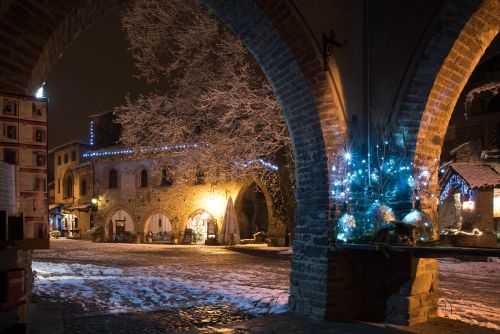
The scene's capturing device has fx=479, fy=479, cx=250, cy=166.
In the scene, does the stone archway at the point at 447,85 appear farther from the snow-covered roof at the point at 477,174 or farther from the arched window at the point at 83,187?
the arched window at the point at 83,187

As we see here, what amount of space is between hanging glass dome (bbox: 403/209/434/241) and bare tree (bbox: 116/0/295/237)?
339 inches

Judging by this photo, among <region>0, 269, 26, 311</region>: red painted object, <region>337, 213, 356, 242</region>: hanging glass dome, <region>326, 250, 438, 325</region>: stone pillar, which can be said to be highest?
<region>337, 213, 356, 242</region>: hanging glass dome

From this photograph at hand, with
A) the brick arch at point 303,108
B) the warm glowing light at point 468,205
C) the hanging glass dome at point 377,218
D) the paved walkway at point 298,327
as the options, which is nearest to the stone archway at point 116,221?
the warm glowing light at point 468,205

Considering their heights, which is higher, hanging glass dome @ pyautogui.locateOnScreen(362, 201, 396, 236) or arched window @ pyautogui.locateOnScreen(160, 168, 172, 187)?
arched window @ pyautogui.locateOnScreen(160, 168, 172, 187)

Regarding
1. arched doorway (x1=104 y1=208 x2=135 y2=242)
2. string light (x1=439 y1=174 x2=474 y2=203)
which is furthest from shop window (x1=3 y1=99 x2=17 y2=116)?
arched doorway (x1=104 y1=208 x2=135 y2=242)

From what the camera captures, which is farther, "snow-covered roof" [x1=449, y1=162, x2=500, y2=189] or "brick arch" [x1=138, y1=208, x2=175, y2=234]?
"brick arch" [x1=138, y1=208, x2=175, y2=234]

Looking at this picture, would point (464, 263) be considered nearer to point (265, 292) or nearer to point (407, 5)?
point (265, 292)

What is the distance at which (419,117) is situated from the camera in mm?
6086

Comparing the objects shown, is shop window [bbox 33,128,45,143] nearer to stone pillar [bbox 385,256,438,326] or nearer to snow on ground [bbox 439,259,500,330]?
stone pillar [bbox 385,256,438,326]

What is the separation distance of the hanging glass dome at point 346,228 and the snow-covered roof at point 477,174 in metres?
11.1

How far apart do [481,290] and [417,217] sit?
14.8 ft

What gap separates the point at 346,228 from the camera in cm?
595

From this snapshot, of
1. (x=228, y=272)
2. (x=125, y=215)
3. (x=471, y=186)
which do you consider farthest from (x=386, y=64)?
(x=125, y=215)

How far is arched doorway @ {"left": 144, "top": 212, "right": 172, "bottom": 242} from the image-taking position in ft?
97.3
